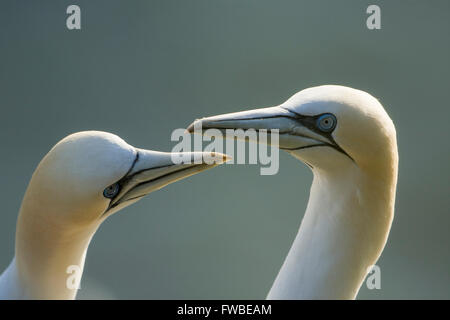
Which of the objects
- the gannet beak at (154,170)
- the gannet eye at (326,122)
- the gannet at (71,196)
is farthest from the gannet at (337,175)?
the gannet at (71,196)

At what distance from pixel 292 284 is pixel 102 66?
15.2 ft

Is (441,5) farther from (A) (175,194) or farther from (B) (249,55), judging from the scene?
(A) (175,194)

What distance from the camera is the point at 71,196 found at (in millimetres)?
2975

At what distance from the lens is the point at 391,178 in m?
3.03

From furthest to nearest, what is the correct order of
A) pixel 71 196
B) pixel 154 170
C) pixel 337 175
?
pixel 154 170 < pixel 337 175 < pixel 71 196

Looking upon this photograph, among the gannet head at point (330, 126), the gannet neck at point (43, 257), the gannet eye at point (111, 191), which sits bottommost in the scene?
the gannet neck at point (43, 257)

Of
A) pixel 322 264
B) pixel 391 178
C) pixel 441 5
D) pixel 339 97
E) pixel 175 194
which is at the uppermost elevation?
pixel 441 5

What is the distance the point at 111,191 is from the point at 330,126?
105cm

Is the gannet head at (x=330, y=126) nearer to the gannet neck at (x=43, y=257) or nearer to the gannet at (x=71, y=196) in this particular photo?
the gannet at (x=71, y=196)

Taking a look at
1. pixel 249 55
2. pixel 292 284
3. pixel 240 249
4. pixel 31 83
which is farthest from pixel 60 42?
pixel 292 284

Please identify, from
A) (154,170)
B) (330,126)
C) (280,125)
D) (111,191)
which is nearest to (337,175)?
(330,126)

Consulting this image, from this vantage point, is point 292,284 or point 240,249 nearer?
point 292,284

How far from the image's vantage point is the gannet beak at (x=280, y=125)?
3.04 m

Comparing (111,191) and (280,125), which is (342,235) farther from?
(111,191)
